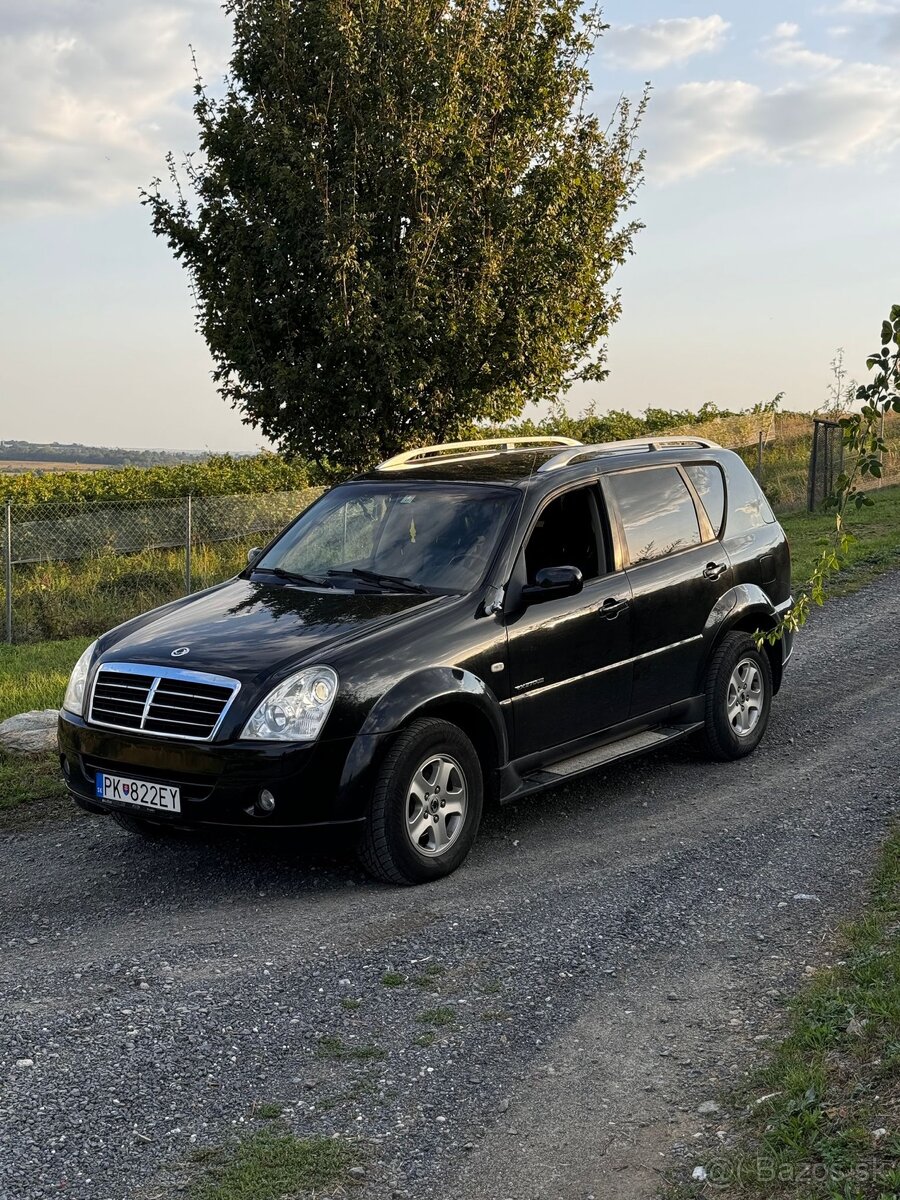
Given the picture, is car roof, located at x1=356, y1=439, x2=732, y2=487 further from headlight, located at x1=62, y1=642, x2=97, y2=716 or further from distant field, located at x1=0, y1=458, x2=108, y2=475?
distant field, located at x1=0, y1=458, x2=108, y2=475

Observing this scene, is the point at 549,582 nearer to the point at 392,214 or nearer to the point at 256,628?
the point at 256,628

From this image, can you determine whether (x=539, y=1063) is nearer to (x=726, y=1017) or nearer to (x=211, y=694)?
(x=726, y=1017)

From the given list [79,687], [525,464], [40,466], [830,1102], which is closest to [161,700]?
[79,687]

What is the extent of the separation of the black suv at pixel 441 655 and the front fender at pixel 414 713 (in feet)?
0.04

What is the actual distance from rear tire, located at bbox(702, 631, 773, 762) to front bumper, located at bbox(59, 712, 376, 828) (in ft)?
9.82

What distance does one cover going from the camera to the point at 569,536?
23.8ft

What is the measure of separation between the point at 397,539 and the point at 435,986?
2827 millimetres

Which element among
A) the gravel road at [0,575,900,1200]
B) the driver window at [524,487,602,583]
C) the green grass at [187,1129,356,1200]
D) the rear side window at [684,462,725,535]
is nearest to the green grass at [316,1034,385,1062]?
the gravel road at [0,575,900,1200]

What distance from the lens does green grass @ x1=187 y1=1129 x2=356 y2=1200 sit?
363cm

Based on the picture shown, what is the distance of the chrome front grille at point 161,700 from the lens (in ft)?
19.2

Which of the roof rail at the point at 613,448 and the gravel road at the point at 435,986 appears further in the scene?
the roof rail at the point at 613,448

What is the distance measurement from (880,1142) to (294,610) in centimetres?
389

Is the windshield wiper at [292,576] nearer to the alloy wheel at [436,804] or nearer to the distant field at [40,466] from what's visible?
the alloy wheel at [436,804]

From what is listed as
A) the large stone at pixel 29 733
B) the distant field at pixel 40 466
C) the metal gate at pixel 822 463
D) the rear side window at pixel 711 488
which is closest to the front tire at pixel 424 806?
the rear side window at pixel 711 488
